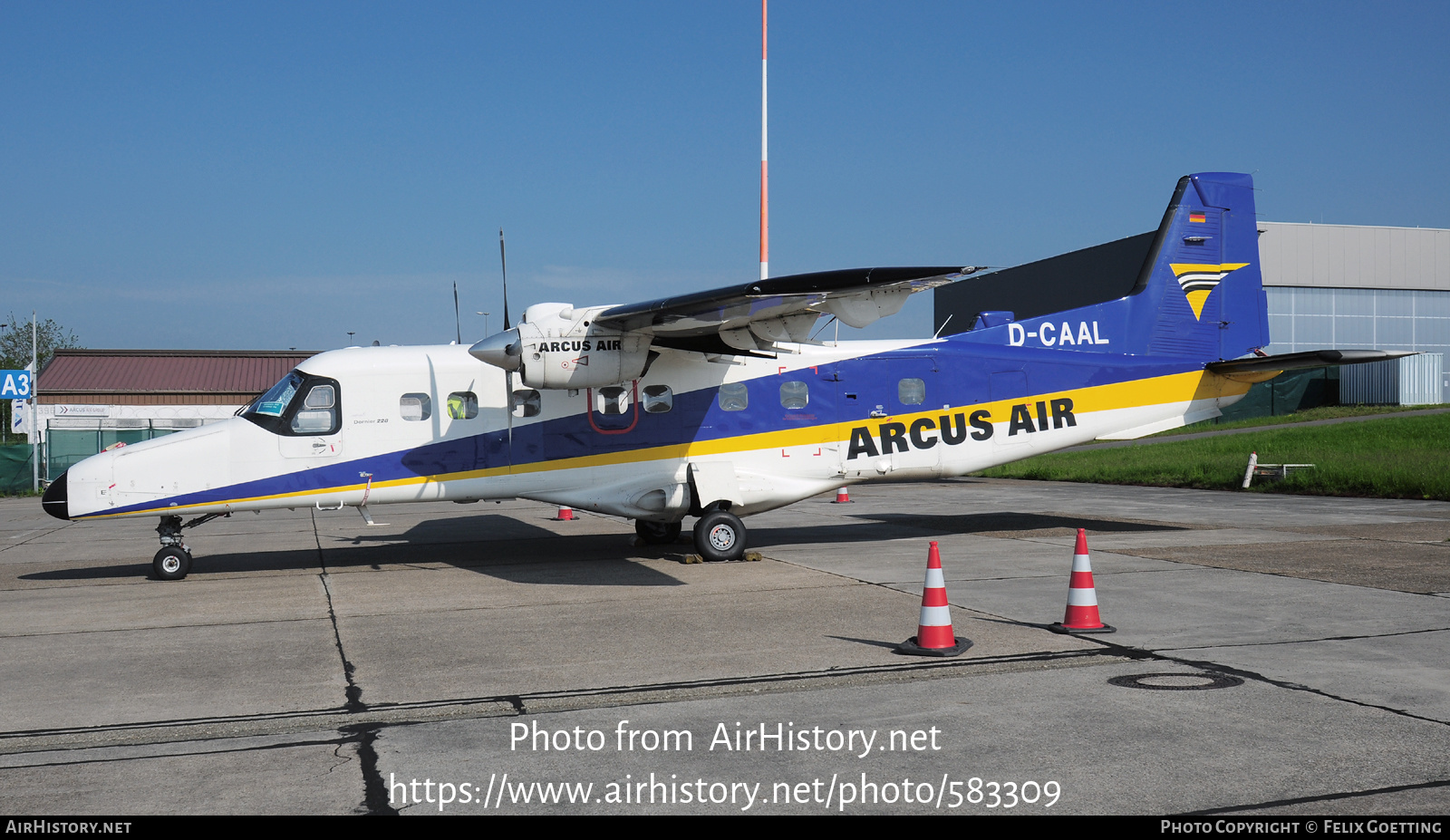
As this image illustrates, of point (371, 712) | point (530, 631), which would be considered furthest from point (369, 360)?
point (371, 712)

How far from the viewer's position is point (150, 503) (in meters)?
11.9

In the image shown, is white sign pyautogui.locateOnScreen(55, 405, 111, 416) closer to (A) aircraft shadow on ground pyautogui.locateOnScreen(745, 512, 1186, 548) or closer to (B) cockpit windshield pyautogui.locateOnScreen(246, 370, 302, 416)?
(B) cockpit windshield pyautogui.locateOnScreen(246, 370, 302, 416)

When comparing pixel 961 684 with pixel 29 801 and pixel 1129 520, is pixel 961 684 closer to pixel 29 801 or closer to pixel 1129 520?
pixel 29 801

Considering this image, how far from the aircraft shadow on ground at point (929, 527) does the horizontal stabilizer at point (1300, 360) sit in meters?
2.46

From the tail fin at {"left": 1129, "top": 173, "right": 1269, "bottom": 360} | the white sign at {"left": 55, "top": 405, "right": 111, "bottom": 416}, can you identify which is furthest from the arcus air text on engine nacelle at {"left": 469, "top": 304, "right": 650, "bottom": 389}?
the white sign at {"left": 55, "top": 405, "right": 111, "bottom": 416}

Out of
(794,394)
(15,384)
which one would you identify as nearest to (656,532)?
(794,394)

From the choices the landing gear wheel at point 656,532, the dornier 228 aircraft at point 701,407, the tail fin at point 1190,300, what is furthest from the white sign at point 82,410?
the tail fin at point 1190,300

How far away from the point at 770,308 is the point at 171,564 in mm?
7796

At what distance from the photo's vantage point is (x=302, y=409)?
12492 millimetres

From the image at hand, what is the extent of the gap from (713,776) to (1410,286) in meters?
60.3

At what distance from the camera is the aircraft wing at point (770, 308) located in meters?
9.98

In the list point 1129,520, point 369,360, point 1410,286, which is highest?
point 1410,286

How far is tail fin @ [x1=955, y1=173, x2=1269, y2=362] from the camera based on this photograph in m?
14.9

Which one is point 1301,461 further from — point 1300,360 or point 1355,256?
point 1355,256
